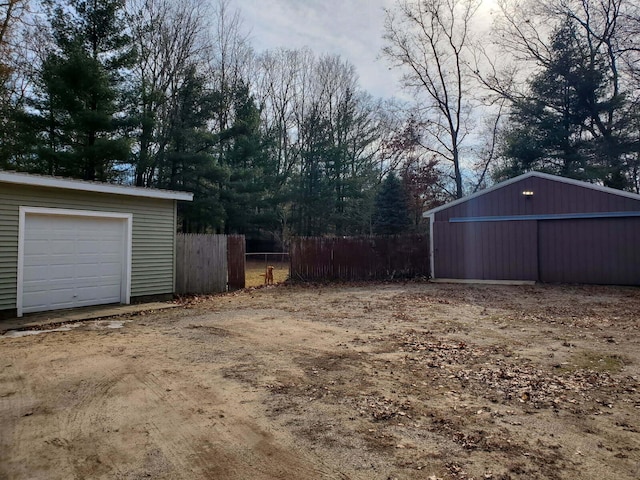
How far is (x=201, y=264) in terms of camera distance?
11.0 m

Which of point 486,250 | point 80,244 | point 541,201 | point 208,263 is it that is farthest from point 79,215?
point 541,201

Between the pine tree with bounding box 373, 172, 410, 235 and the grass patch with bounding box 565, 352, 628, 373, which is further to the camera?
the pine tree with bounding box 373, 172, 410, 235

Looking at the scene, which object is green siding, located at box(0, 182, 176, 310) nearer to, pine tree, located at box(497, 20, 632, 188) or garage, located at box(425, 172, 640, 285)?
garage, located at box(425, 172, 640, 285)

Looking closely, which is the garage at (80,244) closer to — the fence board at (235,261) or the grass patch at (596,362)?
the fence board at (235,261)

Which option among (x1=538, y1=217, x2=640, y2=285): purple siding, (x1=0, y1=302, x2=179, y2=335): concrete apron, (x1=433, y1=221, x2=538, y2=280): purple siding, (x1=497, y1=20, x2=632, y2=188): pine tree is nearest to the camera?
(x1=0, y1=302, x2=179, y2=335): concrete apron

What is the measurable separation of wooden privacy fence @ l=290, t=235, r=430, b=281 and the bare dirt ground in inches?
273

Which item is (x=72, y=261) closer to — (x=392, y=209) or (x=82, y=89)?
(x=82, y=89)

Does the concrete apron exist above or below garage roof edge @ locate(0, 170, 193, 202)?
below

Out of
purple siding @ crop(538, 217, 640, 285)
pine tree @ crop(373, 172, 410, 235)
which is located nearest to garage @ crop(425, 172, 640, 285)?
purple siding @ crop(538, 217, 640, 285)

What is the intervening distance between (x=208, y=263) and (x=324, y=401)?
8144 mm

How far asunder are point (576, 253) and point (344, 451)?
39.7 feet

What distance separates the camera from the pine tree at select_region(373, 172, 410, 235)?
2530 cm

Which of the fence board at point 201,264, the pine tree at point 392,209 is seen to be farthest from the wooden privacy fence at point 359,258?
the pine tree at point 392,209

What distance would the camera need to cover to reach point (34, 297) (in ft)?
25.0
